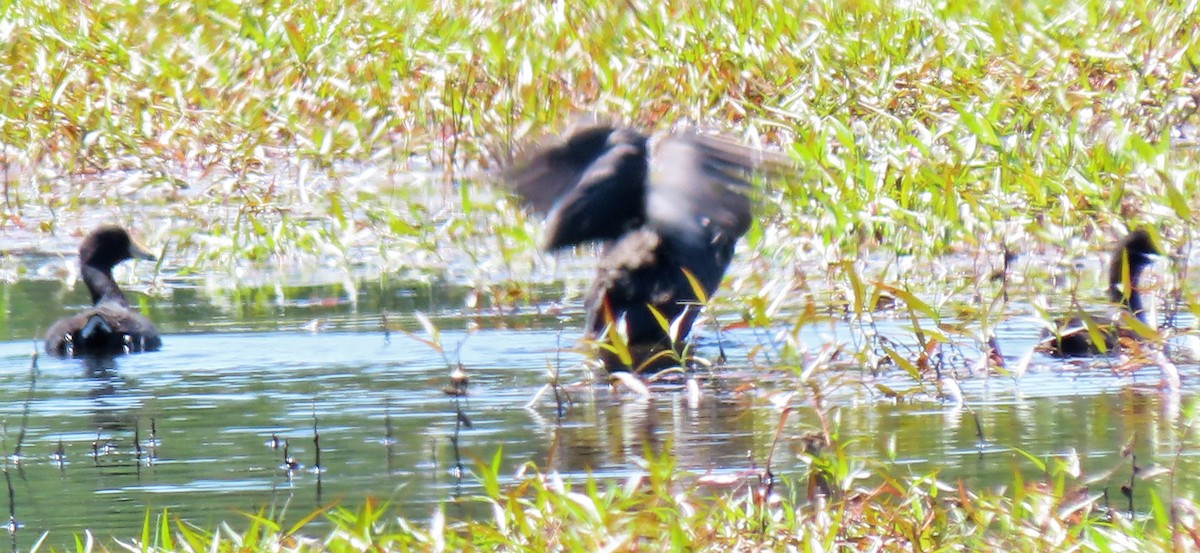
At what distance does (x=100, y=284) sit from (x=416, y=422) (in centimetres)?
382

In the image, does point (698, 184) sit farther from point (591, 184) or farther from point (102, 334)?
point (102, 334)

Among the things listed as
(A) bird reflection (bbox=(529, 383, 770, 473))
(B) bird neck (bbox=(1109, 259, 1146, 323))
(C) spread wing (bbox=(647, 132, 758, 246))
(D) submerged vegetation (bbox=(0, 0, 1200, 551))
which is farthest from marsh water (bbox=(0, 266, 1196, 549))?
(C) spread wing (bbox=(647, 132, 758, 246))

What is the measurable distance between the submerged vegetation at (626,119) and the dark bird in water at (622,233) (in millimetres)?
290

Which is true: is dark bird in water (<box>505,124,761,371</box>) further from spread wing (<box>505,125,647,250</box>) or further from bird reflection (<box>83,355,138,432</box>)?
bird reflection (<box>83,355,138,432</box>)

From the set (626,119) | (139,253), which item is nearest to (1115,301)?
(626,119)

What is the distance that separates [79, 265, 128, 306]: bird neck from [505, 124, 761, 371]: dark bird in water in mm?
2287

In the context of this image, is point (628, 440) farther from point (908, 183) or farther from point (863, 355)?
point (908, 183)

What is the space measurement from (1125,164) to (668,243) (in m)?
2.85

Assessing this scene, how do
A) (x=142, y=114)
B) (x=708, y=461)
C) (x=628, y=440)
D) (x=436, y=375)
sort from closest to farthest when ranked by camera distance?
(x=708, y=461) → (x=628, y=440) → (x=436, y=375) → (x=142, y=114)

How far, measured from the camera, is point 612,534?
5207 mm

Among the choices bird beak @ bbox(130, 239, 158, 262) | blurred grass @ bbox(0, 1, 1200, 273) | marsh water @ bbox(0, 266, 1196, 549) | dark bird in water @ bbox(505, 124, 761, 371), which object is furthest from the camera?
bird beak @ bbox(130, 239, 158, 262)

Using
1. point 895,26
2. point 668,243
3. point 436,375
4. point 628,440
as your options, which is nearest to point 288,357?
point 436,375

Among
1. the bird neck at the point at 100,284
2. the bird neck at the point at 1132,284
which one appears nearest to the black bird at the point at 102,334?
the bird neck at the point at 100,284

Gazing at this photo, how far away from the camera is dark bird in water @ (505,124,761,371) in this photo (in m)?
9.28
